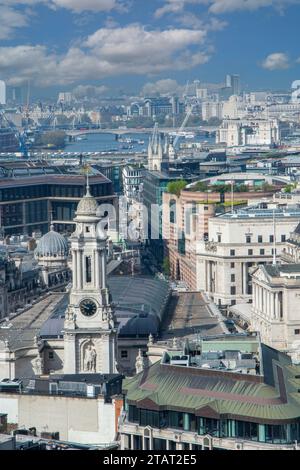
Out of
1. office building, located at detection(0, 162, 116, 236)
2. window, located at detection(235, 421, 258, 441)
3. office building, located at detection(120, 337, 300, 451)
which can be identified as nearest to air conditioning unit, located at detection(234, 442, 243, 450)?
office building, located at detection(120, 337, 300, 451)

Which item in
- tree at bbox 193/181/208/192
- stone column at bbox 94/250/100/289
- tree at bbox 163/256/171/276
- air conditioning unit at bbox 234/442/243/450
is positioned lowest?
tree at bbox 163/256/171/276

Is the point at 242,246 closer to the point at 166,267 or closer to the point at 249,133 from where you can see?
the point at 166,267

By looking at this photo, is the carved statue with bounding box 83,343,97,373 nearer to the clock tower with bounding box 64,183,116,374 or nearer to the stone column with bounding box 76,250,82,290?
the clock tower with bounding box 64,183,116,374

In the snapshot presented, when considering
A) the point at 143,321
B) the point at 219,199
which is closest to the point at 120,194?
the point at 219,199

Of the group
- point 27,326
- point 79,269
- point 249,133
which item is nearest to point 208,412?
point 79,269

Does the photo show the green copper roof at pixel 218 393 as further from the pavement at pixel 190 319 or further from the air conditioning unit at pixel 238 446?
the pavement at pixel 190 319

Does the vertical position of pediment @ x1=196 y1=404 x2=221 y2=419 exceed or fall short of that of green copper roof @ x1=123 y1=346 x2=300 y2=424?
it falls short

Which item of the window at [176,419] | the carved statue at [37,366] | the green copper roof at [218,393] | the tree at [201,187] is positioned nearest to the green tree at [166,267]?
the tree at [201,187]
